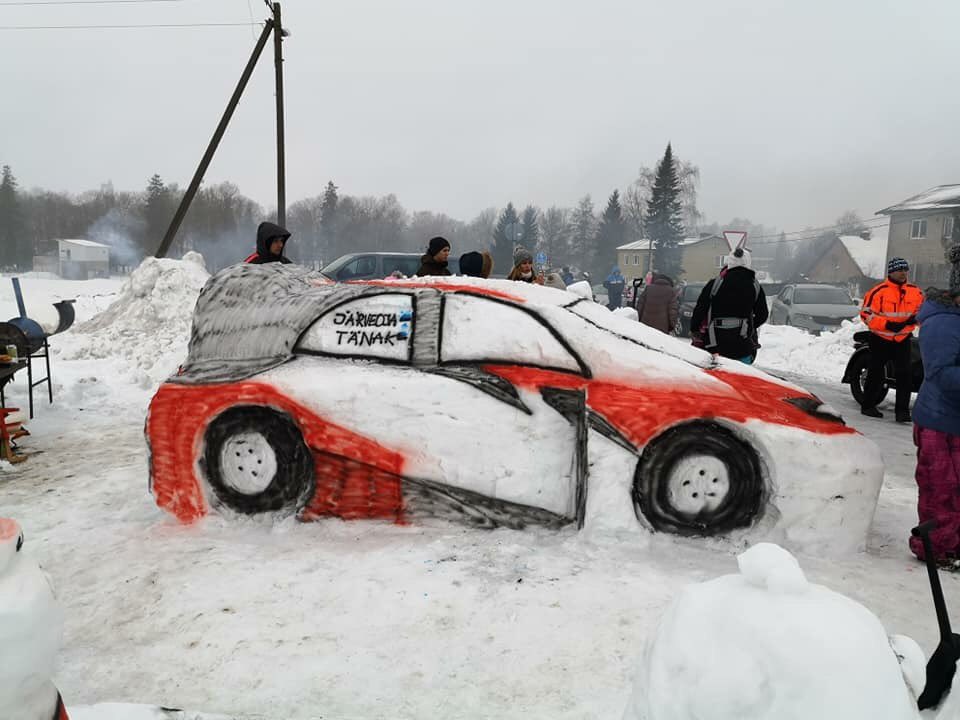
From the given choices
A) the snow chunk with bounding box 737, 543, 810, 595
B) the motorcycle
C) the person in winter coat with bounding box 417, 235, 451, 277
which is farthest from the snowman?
the motorcycle

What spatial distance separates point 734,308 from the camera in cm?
560

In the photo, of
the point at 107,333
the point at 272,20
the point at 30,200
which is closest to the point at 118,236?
the point at 30,200

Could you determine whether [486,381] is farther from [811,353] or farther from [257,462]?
[811,353]

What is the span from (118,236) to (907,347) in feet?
231

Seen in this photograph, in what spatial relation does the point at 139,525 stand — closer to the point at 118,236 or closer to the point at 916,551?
the point at 916,551

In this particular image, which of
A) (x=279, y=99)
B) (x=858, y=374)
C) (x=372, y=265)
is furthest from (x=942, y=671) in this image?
(x=279, y=99)

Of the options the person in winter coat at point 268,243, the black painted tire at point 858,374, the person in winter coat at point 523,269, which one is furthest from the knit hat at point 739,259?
the person in winter coat at point 268,243

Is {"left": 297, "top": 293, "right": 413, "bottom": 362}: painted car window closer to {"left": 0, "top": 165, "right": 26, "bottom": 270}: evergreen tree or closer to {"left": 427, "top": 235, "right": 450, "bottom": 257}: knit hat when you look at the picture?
{"left": 427, "top": 235, "right": 450, "bottom": 257}: knit hat

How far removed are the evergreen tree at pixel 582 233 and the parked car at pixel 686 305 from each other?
56622 millimetres

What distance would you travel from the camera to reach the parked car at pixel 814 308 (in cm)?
1473

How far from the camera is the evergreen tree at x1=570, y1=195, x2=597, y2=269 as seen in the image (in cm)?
7525

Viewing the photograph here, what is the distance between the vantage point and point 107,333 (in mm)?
11484

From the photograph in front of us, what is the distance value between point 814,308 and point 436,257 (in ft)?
40.3

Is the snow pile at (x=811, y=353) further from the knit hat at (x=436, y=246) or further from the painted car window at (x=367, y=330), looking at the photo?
the painted car window at (x=367, y=330)
